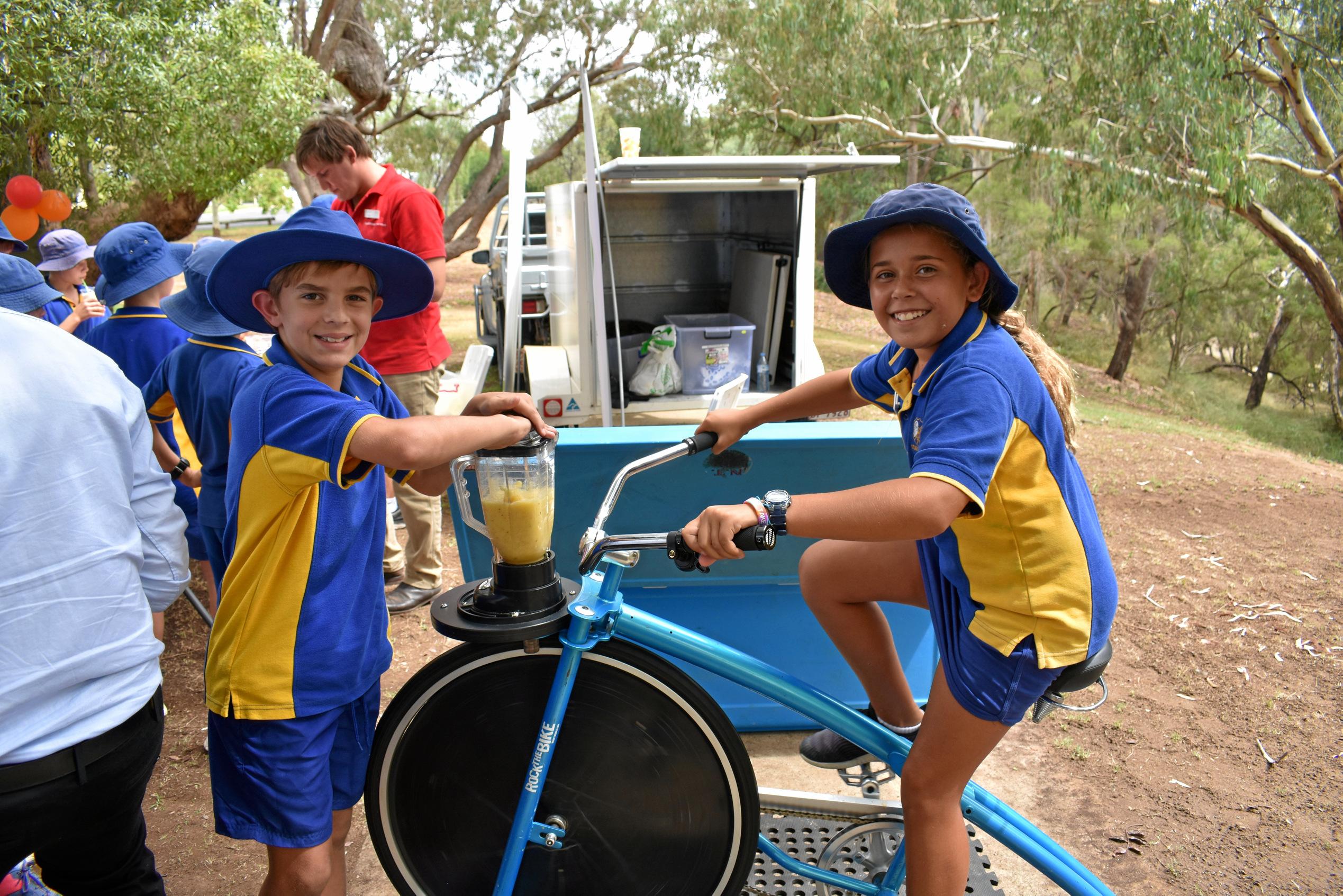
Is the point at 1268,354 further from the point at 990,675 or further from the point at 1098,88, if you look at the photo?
the point at 990,675

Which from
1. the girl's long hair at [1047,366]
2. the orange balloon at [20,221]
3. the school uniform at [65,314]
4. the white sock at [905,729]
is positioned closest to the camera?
the girl's long hair at [1047,366]

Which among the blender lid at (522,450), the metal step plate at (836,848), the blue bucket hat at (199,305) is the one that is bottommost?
the metal step plate at (836,848)

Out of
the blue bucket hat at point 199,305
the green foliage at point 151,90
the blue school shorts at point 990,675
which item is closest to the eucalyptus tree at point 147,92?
the green foliage at point 151,90

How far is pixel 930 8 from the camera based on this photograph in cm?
1373

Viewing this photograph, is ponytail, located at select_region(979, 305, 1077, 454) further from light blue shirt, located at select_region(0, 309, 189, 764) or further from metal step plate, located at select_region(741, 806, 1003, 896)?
light blue shirt, located at select_region(0, 309, 189, 764)

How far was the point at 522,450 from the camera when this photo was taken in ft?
6.28

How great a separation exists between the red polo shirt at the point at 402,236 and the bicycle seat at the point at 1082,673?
3.45 metres

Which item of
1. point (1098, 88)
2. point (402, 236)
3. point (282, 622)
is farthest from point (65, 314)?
point (1098, 88)

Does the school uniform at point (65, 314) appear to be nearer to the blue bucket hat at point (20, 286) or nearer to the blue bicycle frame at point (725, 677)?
the blue bucket hat at point (20, 286)

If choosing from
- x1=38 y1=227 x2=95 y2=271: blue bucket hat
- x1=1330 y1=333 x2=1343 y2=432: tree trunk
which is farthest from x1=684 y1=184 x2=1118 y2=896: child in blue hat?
x1=1330 y1=333 x2=1343 y2=432: tree trunk

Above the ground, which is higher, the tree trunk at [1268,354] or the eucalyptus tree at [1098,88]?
the eucalyptus tree at [1098,88]

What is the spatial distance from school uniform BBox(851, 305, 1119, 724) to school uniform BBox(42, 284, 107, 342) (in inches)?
176

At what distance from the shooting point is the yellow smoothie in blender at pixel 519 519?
1.88 m

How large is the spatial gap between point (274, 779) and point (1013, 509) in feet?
5.36
